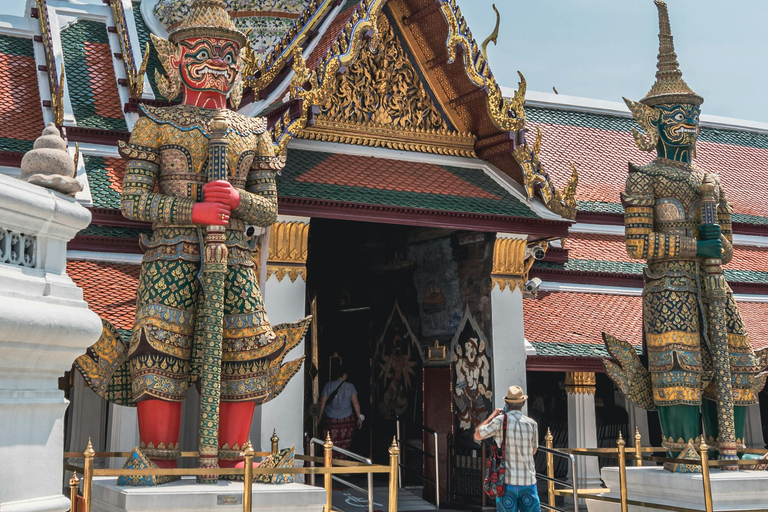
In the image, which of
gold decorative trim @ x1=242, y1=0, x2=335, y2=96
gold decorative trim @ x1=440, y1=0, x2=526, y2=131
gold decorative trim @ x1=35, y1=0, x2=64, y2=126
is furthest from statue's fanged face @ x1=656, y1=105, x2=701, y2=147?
gold decorative trim @ x1=35, y1=0, x2=64, y2=126

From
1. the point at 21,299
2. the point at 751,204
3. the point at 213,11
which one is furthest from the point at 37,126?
the point at 751,204

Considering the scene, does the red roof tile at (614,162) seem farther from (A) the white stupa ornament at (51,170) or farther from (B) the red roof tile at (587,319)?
(A) the white stupa ornament at (51,170)

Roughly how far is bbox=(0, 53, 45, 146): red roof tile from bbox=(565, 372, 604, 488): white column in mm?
6578

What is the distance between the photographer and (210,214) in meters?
6.92

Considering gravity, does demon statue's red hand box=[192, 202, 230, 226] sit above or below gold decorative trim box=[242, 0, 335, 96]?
below

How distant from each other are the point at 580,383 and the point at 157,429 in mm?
6128

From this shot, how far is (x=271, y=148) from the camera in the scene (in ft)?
25.0

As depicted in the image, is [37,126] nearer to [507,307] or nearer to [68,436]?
Result: [68,436]

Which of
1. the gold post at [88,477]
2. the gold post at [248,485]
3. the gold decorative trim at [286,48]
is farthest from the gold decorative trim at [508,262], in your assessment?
the gold post at [88,477]

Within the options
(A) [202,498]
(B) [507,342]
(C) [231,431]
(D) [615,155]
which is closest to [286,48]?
(B) [507,342]

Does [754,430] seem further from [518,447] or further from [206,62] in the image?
[206,62]

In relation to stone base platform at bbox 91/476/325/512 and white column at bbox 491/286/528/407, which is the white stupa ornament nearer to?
stone base platform at bbox 91/476/325/512

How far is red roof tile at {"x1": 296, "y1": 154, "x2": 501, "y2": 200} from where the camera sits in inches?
367

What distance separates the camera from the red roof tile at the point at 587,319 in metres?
11.2
